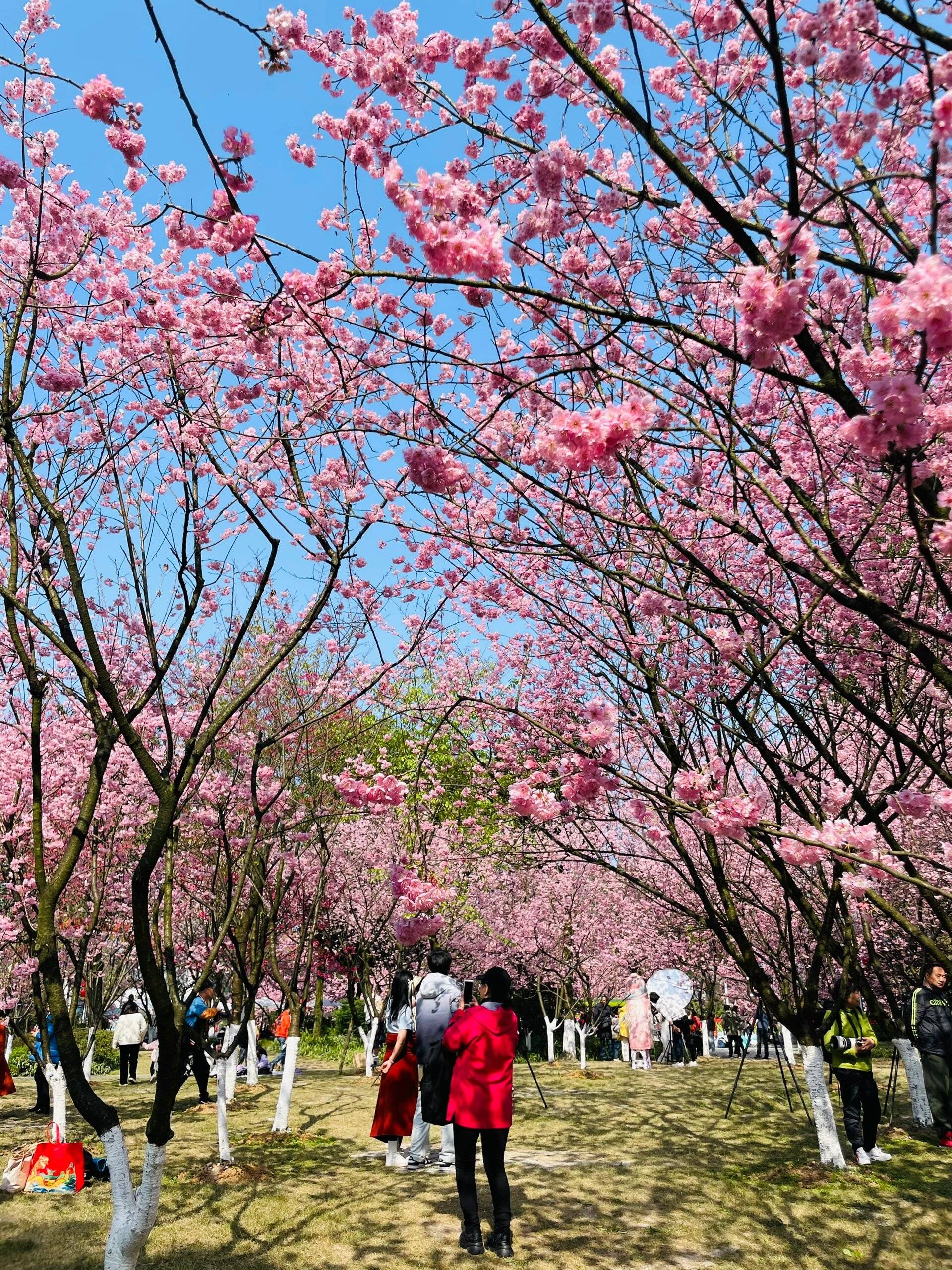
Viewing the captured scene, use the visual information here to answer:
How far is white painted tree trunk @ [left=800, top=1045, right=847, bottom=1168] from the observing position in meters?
7.14

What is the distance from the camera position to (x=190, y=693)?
11008 mm

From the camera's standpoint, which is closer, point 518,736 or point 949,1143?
point 949,1143

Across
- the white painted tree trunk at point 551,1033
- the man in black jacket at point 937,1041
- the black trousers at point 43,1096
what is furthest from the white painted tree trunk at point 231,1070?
the white painted tree trunk at point 551,1033

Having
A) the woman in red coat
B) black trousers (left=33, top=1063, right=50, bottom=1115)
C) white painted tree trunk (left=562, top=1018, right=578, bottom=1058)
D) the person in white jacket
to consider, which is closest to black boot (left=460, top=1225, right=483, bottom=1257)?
the woman in red coat

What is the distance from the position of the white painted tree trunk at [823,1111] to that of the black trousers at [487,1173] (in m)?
3.11

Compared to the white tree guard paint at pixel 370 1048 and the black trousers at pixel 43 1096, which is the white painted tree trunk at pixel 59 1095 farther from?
the white tree guard paint at pixel 370 1048

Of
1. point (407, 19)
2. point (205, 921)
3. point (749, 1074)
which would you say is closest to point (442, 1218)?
point (407, 19)

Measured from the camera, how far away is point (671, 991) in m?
18.9

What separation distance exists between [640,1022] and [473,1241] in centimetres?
1361

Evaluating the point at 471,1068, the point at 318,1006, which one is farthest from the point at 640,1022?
the point at 471,1068

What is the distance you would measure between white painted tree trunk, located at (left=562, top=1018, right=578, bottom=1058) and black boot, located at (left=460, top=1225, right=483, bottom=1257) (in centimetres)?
1708

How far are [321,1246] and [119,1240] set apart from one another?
5.60ft

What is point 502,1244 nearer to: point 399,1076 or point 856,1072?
point 399,1076

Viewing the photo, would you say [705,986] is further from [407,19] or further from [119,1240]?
[407,19]
